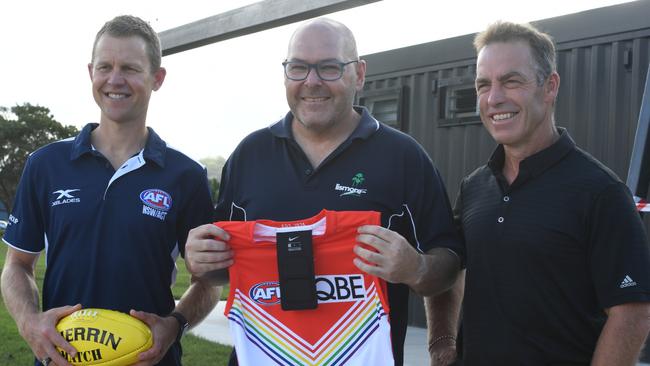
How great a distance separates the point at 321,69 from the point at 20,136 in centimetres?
5216

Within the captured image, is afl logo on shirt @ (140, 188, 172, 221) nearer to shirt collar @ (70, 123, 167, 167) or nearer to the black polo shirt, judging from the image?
shirt collar @ (70, 123, 167, 167)

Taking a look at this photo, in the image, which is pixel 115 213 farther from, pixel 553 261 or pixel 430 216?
pixel 553 261

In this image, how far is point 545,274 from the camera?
267 centimetres

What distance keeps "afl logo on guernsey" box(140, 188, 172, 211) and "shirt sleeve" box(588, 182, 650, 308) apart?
5.98 feet

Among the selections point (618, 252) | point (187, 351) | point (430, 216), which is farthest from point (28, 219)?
point (187, 351)

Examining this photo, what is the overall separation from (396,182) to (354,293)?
1.63 feet

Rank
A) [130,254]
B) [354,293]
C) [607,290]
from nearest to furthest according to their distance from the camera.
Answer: [607,290] < [354,293] < [130,254]

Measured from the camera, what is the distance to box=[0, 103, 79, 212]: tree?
162 ft

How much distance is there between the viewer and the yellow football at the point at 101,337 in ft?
9.32

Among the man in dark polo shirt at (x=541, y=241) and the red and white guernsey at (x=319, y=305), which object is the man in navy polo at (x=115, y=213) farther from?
the man in dark polo shirt at (x=541, y=241)

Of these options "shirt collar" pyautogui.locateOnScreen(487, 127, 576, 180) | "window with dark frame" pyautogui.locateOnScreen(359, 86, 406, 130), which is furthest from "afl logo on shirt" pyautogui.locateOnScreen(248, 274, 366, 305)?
"window with dark frame" pyautogui.locateOnScreen(359, 86, 406, 130)

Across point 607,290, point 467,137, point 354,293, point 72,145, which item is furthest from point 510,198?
point 467,137

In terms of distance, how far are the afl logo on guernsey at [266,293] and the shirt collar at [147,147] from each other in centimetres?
79

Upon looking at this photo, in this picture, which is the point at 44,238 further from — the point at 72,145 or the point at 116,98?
the point at 116,98
